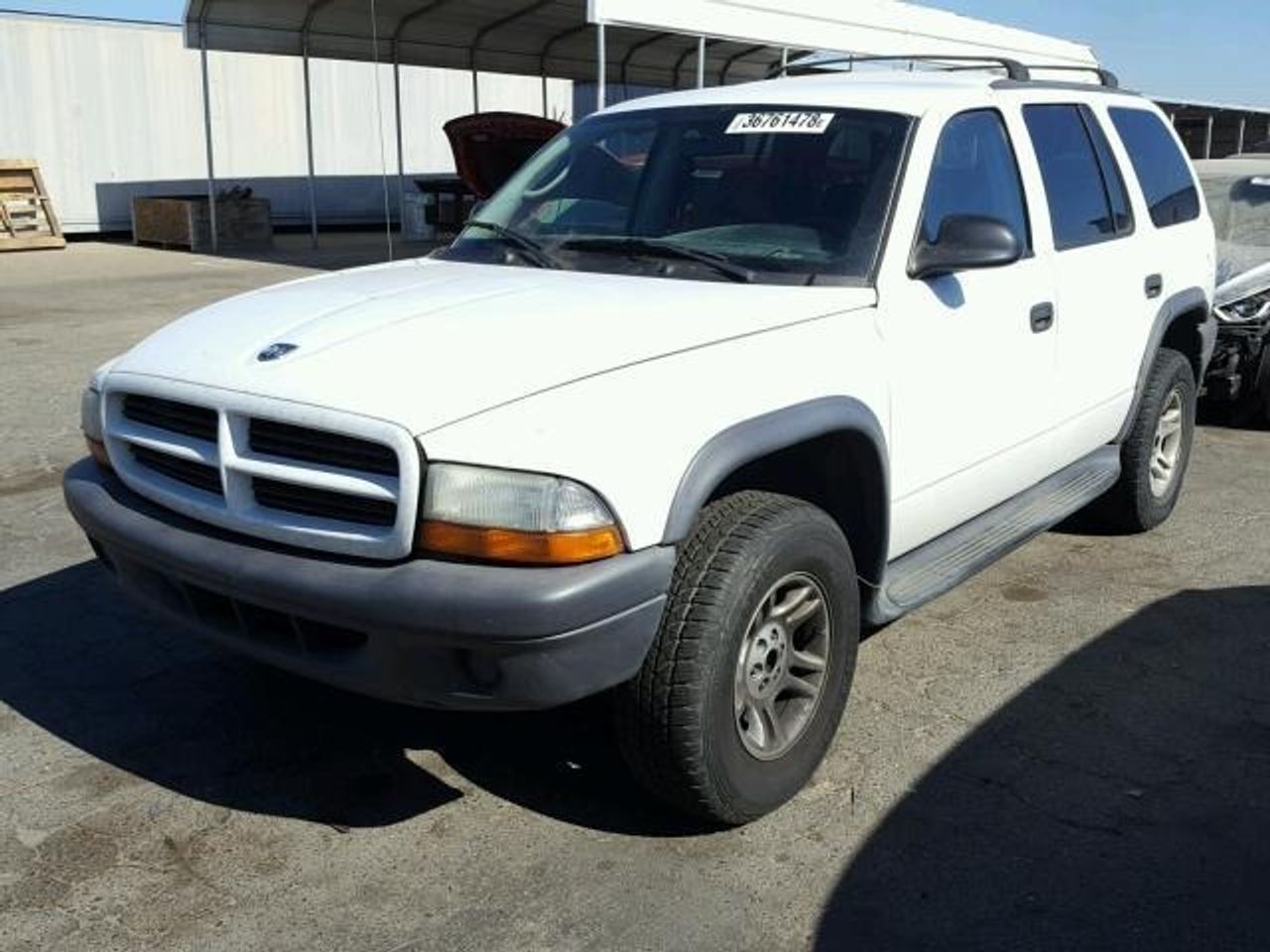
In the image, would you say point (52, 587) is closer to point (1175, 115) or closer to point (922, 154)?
point (922, 154)

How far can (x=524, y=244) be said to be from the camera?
4.09 meters

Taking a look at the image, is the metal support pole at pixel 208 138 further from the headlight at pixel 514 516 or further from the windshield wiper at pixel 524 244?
the headlight at pixel 514 516

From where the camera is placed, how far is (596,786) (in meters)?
3.44

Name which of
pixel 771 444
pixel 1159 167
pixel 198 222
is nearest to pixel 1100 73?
pixel 1159 167

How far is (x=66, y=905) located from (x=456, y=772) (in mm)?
1051

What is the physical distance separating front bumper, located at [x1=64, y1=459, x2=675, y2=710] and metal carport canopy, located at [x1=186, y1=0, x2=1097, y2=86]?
39.6 ft

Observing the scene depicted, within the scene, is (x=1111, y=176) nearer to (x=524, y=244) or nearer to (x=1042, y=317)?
(x=1042, y=317)

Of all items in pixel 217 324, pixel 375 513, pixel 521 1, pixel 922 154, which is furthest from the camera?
pixel 521 1

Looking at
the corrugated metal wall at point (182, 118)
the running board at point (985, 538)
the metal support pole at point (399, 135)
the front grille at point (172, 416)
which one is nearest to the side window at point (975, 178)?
the running board at point (985, 538)

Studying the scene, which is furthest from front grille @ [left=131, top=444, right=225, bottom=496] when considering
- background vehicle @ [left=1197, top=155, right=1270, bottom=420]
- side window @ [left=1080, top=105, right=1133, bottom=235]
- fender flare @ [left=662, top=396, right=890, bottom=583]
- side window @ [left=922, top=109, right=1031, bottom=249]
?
background vehicle @ [left=1197, top=155, right=1270, bottom=420]

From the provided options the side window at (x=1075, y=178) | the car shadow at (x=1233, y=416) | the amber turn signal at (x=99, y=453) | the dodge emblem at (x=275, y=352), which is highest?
the side window at (x=1075, y=178)

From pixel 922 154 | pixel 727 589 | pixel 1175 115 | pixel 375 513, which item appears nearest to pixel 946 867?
pixel 727 589

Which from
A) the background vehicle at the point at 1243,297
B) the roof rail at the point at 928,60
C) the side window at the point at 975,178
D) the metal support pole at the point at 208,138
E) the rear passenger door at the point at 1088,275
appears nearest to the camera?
the side window at the point at 975,178

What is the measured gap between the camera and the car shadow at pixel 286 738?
3383mm
